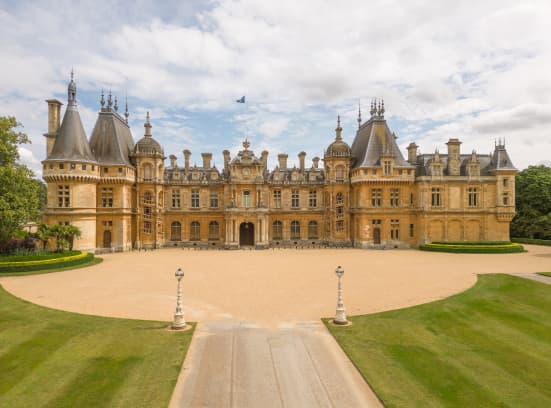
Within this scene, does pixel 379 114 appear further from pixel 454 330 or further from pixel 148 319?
pixel 148 319

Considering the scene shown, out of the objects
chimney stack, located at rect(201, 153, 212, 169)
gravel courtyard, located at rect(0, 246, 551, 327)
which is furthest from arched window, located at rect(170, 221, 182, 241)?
gravel courtyard, located at rect(0, 246, 551, 327)

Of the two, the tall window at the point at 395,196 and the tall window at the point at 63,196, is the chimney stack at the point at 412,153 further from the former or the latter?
the tall window at the point at 63,196

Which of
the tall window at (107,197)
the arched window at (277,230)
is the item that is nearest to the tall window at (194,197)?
the tall window at (107,197)

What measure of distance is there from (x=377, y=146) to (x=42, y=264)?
4497cm

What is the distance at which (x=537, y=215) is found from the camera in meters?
52.3

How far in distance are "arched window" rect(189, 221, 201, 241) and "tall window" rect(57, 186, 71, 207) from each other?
17.7m

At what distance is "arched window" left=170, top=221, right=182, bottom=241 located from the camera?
52.4 m

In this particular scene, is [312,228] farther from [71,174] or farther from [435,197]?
[71,174]

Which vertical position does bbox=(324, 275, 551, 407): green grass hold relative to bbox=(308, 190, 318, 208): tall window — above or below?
below

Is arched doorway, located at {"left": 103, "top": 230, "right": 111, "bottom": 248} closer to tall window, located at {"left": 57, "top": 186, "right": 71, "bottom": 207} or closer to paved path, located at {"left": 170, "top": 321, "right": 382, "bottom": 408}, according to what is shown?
tall window, located at {"left": 57, "top": 186, "right": 71, "bottom": 207}

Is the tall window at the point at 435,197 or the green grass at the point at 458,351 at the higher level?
the tall window at the point at 435,197

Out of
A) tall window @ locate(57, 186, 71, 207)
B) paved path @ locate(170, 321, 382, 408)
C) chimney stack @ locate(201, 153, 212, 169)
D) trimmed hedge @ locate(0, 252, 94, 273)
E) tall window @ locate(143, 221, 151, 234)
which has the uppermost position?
chimney stack @ locate(201, 153, 212, 169)

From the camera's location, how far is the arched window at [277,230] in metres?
53.8

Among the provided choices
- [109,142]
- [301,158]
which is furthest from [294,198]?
[109,142]
